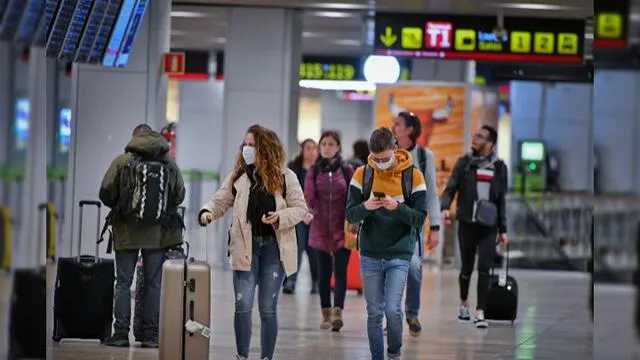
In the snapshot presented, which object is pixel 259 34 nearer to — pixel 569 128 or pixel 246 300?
pixel 246 300

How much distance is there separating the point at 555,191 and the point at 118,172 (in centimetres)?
1894

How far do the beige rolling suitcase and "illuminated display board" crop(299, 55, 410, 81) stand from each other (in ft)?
58.1

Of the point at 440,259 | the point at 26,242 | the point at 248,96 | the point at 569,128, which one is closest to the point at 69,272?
the point at 26,242

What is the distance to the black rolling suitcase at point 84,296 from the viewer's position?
10.3 meters

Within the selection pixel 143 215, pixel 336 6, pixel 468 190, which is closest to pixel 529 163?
pixel 336 6

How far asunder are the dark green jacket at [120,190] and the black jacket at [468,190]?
10.9 ft

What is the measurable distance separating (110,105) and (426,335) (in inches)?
153

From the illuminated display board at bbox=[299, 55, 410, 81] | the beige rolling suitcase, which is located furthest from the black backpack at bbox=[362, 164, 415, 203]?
the illuminated display board at bbox=[299, 55, 410, 81]

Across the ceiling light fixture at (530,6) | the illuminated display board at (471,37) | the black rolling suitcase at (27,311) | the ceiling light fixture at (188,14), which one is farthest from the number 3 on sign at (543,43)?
the black rolling suitcase at (27,311)

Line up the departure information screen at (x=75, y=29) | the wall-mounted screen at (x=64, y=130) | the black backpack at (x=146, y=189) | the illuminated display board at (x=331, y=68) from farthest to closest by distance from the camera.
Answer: the illuminated display board at (x=331, y=68) → the black backpack at (x=146, y=189) → the departure information screen at (x=75, y=29) → the wall-mounted screen at (x=64, y=130)

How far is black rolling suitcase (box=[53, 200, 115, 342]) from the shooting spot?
33.7 feet

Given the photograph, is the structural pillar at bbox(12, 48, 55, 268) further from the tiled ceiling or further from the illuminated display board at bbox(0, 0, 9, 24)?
the tiled ceiling

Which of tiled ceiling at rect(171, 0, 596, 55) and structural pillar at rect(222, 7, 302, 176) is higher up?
tiled ceiling at rect(171, 0, 596, 55)

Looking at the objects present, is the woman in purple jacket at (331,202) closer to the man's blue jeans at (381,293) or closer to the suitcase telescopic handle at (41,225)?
the man's blue jeans at (381,293)
